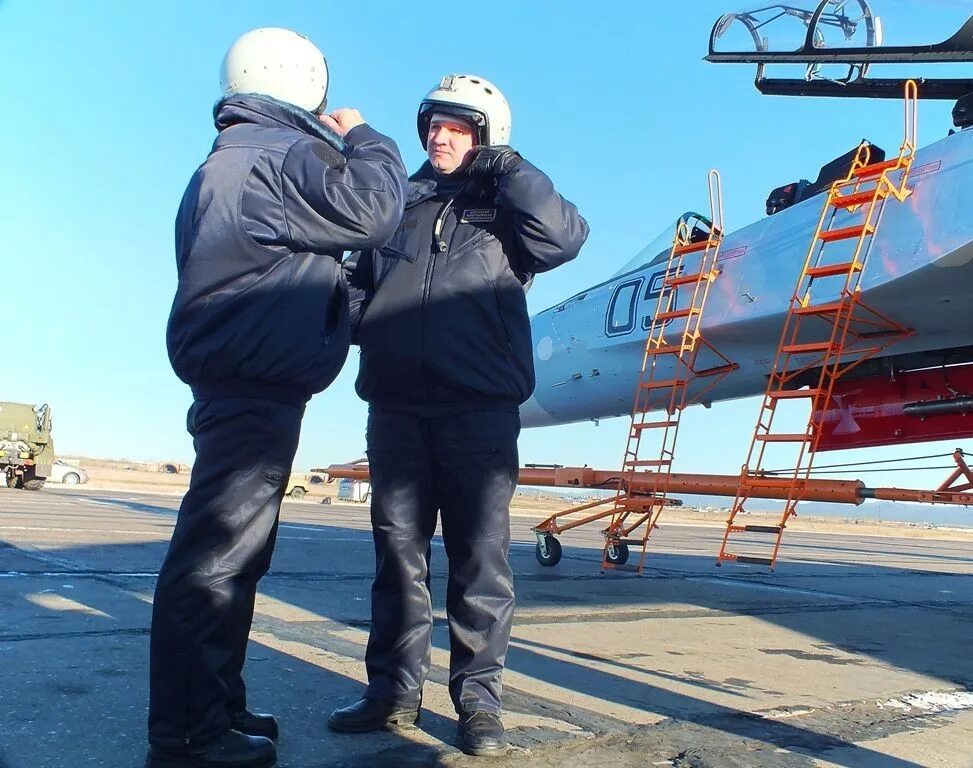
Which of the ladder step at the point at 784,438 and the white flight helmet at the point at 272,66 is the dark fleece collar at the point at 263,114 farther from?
the ladder step at the point at 784,438

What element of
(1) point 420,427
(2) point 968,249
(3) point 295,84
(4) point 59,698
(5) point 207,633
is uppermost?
(2) point 968,249

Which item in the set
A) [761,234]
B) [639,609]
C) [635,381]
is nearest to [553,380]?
[635,381]

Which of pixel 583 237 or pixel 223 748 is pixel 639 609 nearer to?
pixel 583 237

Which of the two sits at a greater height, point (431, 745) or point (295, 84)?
point (295, 84)

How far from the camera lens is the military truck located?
68.0ft

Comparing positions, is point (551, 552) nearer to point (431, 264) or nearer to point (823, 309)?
point (823, 309)

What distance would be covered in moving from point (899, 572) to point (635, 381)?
4582mm

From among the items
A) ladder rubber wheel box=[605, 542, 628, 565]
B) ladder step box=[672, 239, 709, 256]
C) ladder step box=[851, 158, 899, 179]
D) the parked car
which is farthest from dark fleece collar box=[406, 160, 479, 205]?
the parked car

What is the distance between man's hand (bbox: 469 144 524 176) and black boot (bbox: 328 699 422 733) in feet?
5.44

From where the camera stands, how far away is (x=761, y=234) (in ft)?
24.8

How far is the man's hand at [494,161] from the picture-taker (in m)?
2.77

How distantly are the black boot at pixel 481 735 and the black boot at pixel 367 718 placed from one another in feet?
0.77

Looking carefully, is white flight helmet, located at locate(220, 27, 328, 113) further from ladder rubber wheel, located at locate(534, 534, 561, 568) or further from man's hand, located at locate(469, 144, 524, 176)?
ladder rubber wheel, located at locate(534, 534, 561, 568)

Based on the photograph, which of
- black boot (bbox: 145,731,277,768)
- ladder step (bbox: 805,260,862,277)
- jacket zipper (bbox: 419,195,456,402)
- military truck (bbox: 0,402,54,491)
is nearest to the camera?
black boot (bbox: 145,731,277,768)
